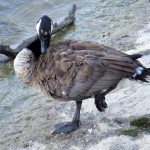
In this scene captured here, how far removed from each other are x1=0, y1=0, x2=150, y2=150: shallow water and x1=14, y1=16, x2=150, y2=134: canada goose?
128 centimetres

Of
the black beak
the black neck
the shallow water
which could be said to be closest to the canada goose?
the black beak

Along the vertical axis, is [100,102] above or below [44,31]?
below

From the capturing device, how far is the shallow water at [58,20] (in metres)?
8.80

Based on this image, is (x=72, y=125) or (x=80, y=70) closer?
(x=80, y=70)

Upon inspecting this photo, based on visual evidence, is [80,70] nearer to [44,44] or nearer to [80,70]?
[80,70]

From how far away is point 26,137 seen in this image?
699 centimetres

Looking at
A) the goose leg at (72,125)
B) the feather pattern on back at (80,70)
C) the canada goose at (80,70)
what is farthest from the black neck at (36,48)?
the goose leg at (72,125)

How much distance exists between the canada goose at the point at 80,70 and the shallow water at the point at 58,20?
4.21ft

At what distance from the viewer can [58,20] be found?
14172 mm

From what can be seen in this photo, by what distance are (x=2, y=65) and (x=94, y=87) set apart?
16.8ft

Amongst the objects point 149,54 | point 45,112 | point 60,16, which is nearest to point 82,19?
point 60,16

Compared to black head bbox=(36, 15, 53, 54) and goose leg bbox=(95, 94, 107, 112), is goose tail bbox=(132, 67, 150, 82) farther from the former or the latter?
black head bbox=(36, 15, 53, 54)

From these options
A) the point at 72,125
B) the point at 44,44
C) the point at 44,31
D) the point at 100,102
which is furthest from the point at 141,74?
the point at 44,31

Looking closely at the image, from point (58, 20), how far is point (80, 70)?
807 centimetres
